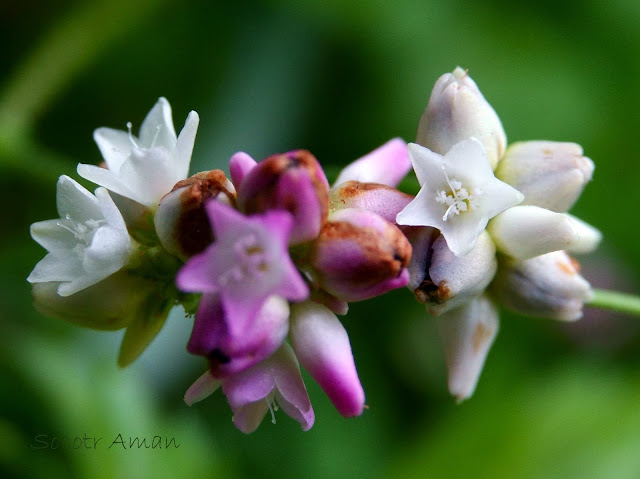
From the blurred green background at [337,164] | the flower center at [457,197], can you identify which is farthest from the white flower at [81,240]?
the blurred green background at [337,164]

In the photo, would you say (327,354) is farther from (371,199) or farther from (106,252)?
(106,252)

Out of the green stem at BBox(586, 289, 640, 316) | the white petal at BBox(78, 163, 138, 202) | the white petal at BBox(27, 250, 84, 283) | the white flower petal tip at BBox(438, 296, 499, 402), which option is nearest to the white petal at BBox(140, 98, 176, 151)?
the white petal at BBox(78, 163, 138, 202)

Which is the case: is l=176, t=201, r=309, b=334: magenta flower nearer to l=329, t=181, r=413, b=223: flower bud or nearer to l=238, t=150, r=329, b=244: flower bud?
l=238, t=150, r=329, b=244: flower bud

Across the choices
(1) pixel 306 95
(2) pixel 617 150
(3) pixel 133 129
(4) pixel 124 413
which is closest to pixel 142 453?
(4) pixel 124 413

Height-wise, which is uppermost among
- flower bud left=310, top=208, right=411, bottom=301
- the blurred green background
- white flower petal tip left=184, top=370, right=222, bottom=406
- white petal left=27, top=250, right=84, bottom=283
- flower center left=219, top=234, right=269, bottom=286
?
flower center left=219, top=234, right=269, bottom=286

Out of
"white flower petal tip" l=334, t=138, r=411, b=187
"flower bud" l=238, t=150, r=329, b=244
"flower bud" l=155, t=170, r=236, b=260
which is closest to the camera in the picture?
"flower bud" l=238, t=150, r=329, b=244

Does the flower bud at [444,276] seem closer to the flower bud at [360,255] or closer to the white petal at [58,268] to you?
the flower bud at [360,255]

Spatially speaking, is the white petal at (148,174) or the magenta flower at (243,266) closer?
the magenta flower at (243,266)
